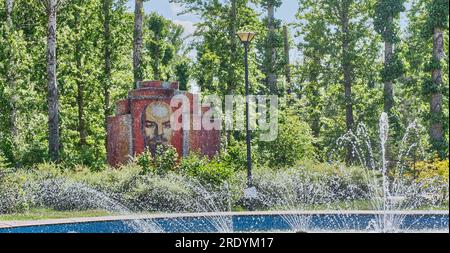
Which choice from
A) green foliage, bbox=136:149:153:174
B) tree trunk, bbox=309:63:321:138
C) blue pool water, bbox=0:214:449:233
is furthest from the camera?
tree trunk, bbox=309:63:321:138

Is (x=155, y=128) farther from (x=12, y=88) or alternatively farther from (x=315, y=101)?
(x=315, y=101)

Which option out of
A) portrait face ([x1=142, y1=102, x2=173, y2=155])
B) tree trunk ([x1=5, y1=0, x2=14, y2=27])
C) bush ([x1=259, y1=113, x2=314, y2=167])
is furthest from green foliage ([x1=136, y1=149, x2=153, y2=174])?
tree trunk ([x1=5, y1=0, x2=14, y2=27])

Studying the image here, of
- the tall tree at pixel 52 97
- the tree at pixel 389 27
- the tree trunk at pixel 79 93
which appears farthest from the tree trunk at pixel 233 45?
the tall tree at pixel 52 97

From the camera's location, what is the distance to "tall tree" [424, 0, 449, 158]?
1794 centimetres

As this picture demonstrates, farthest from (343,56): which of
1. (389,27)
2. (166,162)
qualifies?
(166,162)

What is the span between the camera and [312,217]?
539 inches

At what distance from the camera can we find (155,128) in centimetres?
2261

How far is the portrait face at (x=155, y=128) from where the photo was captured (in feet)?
74.1

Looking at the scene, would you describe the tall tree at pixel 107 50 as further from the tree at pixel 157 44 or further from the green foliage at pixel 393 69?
the green foliage at pixel 393 69

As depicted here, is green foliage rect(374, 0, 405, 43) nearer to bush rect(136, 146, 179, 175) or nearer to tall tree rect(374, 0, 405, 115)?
tall tree rect(374, 0, 405, 115)

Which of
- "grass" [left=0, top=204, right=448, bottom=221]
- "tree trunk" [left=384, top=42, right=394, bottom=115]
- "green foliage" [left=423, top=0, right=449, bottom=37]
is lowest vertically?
"grass" [left=0, top=204, right=448, bottom=221]

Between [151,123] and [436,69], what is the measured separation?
390 inches

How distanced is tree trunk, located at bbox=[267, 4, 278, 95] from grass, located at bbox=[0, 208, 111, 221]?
1443 cm
